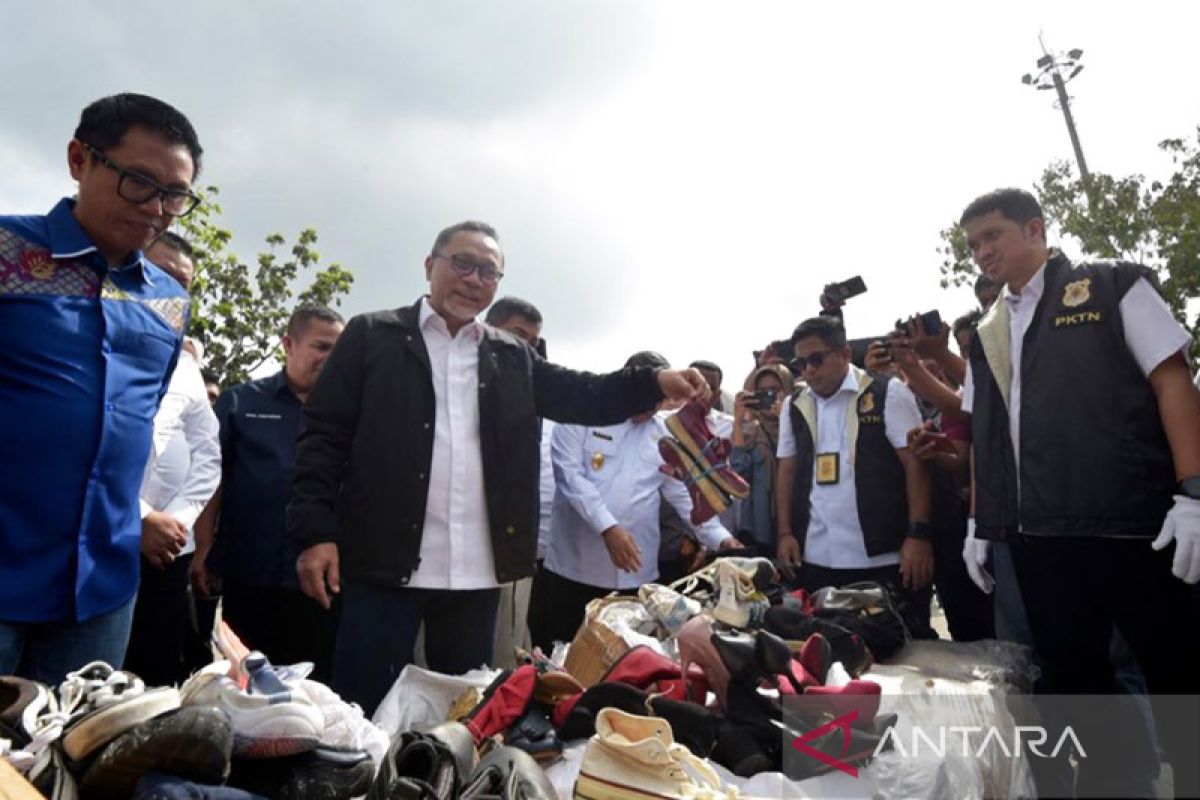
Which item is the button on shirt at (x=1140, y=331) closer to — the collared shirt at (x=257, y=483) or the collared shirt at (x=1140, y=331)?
the collared shirt at (x=1140, y=331)

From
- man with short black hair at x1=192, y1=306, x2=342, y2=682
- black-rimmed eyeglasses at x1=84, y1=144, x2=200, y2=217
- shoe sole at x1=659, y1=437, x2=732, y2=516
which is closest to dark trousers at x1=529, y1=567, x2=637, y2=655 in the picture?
shoe sole at x1=659, y1=437, x2=732, y2=516

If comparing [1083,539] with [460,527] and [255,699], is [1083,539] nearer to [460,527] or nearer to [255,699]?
[460,527]

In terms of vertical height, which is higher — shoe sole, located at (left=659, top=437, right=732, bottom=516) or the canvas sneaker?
shoe sole, located at (left=659, top=437, right=732, bottom=516)

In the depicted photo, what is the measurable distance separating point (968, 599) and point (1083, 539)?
1568 millimetres

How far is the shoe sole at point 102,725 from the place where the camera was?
4.58ft

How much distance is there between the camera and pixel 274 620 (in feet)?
11.8

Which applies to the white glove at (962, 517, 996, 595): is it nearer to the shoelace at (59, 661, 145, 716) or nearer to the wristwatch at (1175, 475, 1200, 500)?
the wristwatch at (1175, 475, 1200, 500)

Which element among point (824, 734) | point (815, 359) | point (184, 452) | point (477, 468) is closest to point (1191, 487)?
point (824, 734)

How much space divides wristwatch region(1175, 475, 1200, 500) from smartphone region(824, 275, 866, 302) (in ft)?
7.21

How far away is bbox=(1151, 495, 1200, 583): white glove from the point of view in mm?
2207

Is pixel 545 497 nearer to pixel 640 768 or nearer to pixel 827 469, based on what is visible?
pixel 827 469

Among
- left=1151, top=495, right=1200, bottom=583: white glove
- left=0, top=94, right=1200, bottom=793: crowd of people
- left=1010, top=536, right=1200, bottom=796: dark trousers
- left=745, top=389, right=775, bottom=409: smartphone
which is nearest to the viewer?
left=0, top=94, right=1200, bottom=793: crowd of people

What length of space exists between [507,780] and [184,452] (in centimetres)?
228

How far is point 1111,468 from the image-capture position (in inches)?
96.3
